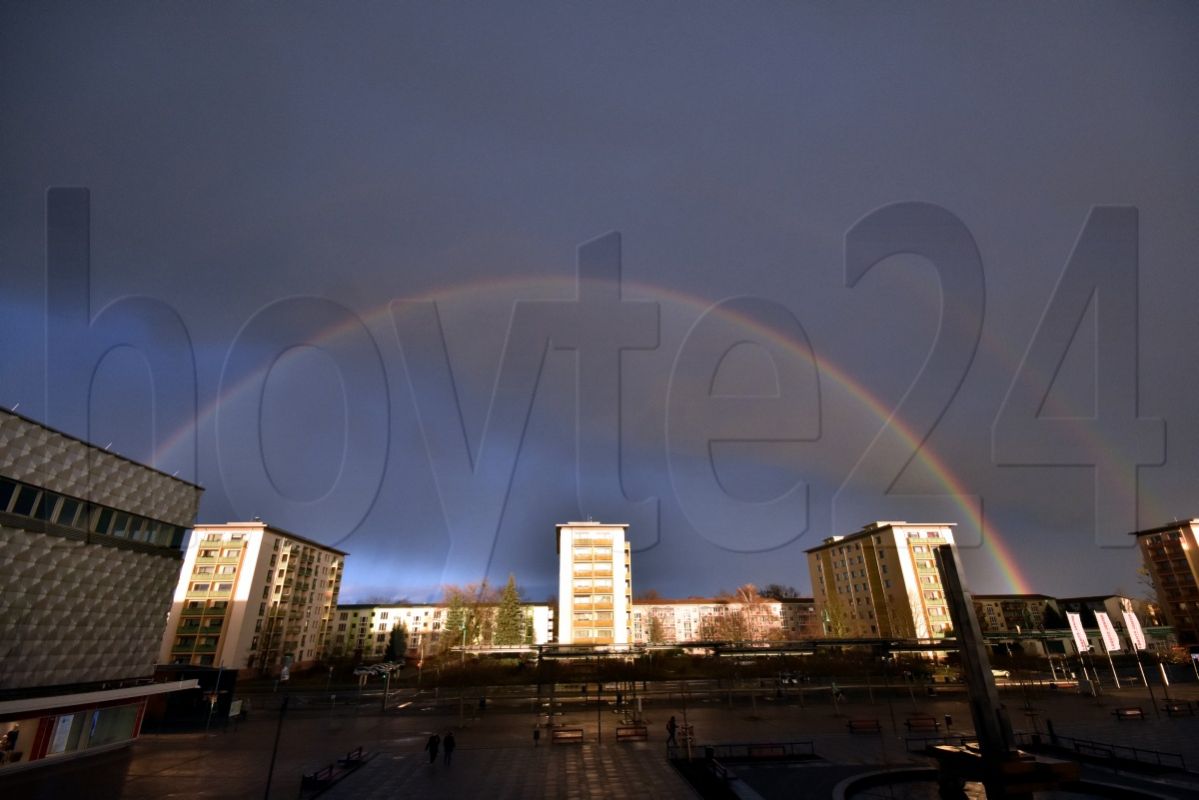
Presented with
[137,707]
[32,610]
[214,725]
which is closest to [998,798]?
[32,610]

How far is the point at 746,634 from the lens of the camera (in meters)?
98.6

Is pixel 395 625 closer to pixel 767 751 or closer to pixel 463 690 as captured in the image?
pixel 463 690

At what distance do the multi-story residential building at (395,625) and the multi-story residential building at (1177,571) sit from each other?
354ft

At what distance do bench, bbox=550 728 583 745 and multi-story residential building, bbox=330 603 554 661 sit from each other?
77571 mm

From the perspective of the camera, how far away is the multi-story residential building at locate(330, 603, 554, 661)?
10478 centimetres

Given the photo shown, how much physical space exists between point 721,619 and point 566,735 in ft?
294

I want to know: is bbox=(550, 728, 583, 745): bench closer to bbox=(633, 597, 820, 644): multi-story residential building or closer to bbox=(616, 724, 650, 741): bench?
bbox=(616, 724, 650, 741): bench

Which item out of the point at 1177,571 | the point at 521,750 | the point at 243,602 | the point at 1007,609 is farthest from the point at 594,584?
the point at 1007,609

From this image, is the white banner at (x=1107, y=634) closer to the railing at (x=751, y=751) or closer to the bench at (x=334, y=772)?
the railing at (x=751, y=751)

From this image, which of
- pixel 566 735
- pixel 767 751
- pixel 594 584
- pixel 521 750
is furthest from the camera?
pixel 594 584

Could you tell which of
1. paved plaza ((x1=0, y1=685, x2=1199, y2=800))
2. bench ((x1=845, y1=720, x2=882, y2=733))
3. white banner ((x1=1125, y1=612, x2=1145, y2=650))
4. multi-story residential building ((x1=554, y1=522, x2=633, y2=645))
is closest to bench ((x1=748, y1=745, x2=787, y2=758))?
paved plaza ((x1=0, y1=685, x2=1199, y2=800))

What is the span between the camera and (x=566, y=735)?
25.7 meters

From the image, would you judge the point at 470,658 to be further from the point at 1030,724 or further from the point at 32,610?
the point at 1030,724

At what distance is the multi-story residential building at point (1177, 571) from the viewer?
8481 centimetres
